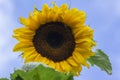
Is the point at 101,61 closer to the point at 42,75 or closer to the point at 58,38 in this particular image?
the point at 58,38

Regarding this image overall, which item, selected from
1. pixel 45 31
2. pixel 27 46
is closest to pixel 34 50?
pixel 27 46

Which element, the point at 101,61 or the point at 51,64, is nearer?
the point at 101,61

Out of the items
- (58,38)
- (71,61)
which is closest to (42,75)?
(71,61)

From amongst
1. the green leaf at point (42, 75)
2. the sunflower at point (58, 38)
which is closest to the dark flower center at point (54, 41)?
the sunflower at point (58, 38)

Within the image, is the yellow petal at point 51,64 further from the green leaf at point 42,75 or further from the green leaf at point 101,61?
the green leaf at point 42,75

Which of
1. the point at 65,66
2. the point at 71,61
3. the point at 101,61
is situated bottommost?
the point at 101,61

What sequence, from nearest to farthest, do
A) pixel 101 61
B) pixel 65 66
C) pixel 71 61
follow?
pixel 101 61
pixel 65 66
pixel 71 61

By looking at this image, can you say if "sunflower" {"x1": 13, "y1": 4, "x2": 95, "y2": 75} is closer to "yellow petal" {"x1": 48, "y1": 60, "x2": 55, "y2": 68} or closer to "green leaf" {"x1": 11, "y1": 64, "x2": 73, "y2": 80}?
"yellow petal" {"x1": 48, "y1": 60, "x2": 55, "y2": 68}

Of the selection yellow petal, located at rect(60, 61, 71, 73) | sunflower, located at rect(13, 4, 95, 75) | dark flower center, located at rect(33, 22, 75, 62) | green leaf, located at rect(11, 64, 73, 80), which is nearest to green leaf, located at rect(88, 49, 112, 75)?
sunflower, located at rect(13, 4, 95, 75)
